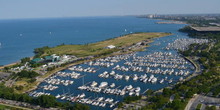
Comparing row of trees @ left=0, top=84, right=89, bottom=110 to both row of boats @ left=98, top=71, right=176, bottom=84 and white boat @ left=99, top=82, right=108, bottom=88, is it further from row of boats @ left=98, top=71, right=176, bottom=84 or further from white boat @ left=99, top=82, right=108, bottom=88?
row of boats @ left=98, top=71, right=176, bottom=84

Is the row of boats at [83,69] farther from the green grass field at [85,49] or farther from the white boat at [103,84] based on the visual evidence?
the green grass field at [85,49]

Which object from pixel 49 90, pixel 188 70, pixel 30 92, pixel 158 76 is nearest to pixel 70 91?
pixel 49 90

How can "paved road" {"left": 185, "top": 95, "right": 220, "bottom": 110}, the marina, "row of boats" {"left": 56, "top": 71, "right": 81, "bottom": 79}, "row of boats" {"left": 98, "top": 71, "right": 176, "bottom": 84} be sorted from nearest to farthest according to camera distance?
"paved road" {"left": 185, "top": 95, "right": 220, "bottom": 110} < the marina < "row of boats" {"left": 98, "top": 71, "right": 176, "bottom": 84} < "row of boats" {"left": 56, "top": 71, "right": 81, "bottom": 79}

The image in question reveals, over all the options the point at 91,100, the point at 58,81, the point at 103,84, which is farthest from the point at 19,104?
the point at 103,84

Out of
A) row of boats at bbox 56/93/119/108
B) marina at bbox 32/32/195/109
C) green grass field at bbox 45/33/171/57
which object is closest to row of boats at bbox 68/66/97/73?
marina at bbox 32/32/195/109

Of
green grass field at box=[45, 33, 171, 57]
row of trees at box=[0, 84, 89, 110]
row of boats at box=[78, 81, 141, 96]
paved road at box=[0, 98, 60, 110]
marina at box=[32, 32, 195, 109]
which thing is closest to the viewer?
row of trees at box=[0, 84, 89, 110]

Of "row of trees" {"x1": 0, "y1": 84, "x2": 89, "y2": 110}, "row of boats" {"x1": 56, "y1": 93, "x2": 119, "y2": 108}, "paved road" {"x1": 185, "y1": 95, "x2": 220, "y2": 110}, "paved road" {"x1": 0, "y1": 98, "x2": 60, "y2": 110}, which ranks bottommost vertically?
"row of boats" {"x1": 56, "y1": 93, "x2": 119, "y2": 108}

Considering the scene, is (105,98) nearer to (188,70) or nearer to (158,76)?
(158,76)

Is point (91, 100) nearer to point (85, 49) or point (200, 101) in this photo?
point (200, 101)
